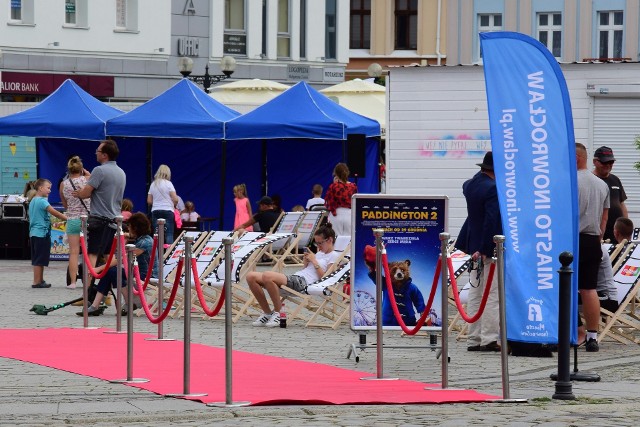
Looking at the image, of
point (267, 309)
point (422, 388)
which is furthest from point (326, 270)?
point (422, 388)

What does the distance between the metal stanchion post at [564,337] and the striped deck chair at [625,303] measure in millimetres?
3912

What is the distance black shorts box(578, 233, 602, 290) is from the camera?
601 inches

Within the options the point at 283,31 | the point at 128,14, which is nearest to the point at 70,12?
the point at 128,14

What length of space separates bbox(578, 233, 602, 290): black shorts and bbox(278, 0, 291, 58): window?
40.2 m

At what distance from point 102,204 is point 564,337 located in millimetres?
9322

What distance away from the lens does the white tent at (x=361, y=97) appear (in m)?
39.2

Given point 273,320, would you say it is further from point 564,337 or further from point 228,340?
point 228,340

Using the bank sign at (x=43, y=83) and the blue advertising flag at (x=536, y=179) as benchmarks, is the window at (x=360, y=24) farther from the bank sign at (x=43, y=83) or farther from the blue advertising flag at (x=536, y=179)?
the blue advertising flag at (x=536, y=179)

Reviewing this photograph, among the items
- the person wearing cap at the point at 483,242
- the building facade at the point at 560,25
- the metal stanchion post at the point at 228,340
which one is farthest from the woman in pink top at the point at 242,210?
the building facade at the point at 560,25

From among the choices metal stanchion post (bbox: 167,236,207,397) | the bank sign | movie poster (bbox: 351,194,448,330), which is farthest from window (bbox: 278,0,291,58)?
metal stanchion post (bbox: 167,236,207,397)

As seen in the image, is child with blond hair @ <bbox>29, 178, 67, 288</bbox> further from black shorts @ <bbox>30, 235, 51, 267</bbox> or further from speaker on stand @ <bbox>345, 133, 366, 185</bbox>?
speaker on stand @ <bbox>345, 133, 366, 185</bbox>

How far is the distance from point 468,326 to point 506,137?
3.04 metres

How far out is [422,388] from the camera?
12273 millimetres

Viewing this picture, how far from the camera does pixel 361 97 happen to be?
1570 inches
